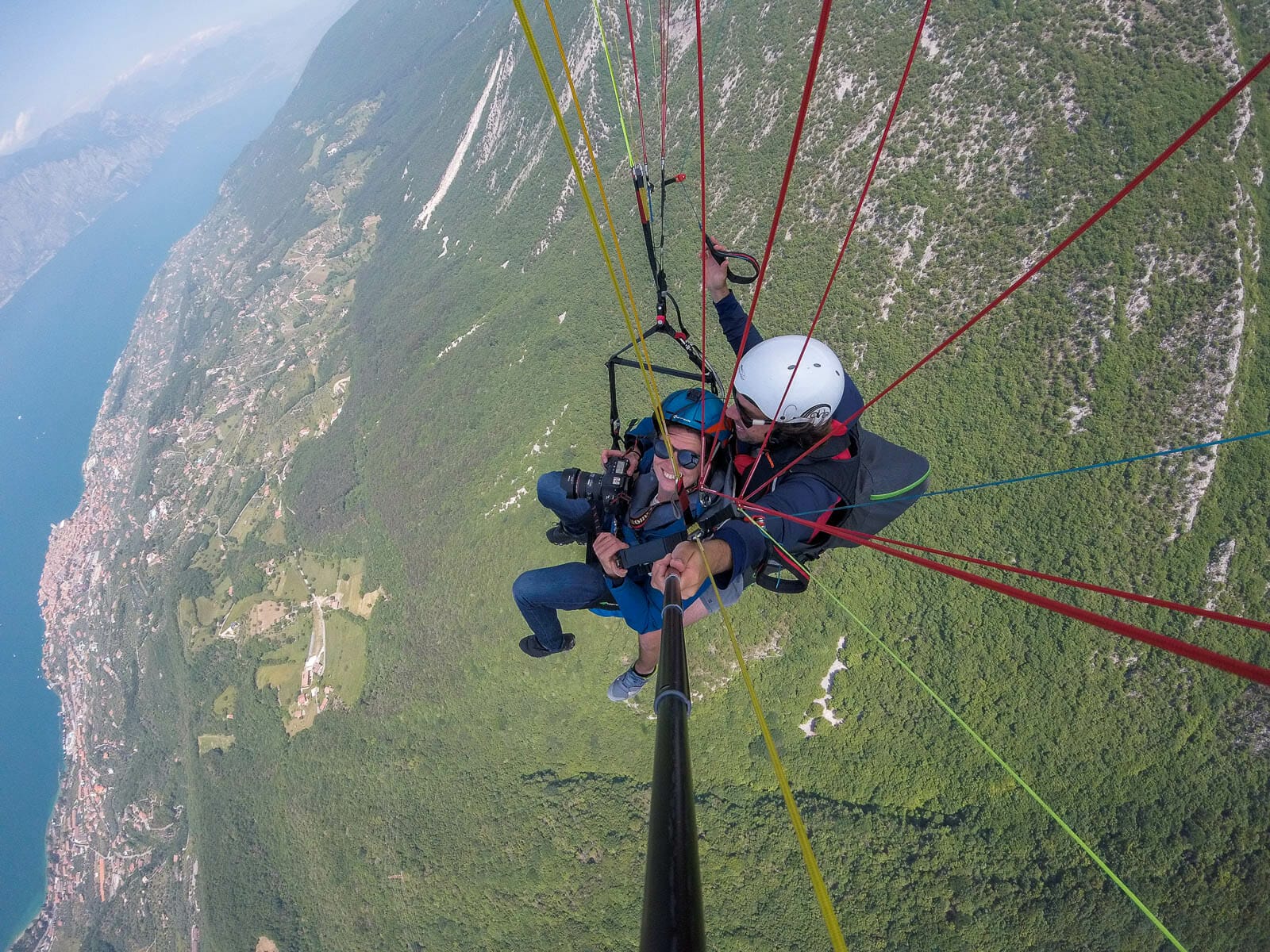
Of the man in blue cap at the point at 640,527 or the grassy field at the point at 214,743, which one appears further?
the grassy field at the point at 214,743

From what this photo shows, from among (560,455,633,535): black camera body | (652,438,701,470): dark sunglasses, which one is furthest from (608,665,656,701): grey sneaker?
(652,438,701,470): dark sunglasses

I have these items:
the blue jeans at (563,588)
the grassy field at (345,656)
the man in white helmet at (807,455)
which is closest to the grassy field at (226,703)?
the grassy field at (345,656)

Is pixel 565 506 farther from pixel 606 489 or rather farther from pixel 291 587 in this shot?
pixel 291 587

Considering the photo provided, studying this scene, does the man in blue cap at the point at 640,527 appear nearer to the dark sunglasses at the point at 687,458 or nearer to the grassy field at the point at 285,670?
the dark sunglasses at the point at 687,458

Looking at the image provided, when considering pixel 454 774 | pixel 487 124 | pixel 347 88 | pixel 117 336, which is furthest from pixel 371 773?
pixel 347 88

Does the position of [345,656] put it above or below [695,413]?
below

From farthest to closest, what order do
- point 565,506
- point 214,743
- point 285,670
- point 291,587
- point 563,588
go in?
point 291,587 → point 214,743 → point 285,670 → point 565,506 → point 563,588

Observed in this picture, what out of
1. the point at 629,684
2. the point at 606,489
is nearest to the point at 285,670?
the point at 629,684

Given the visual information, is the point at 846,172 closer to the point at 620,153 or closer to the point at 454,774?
the point at 620,153
